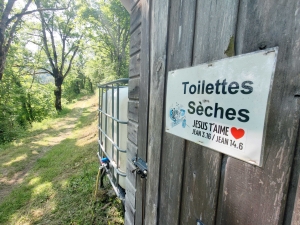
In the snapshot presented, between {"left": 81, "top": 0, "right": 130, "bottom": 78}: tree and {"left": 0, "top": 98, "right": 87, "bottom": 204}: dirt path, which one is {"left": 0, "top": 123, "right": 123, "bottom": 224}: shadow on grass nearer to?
{"left": 0, "top": 98, "right": 87, "bottom": 204}: dirt path

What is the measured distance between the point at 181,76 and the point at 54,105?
45.3 ft

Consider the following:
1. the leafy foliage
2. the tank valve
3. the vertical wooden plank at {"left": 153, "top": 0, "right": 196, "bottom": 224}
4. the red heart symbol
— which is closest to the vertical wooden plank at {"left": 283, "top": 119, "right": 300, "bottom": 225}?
the red heart symbol

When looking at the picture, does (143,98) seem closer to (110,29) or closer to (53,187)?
(53,187)

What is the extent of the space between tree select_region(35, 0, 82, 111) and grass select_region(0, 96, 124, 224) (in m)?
8.45

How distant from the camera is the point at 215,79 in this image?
2.00 feet

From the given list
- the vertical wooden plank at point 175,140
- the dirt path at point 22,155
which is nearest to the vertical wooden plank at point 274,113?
the vertical wooden plank at point 175,140

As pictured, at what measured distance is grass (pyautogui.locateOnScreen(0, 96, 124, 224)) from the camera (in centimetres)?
243

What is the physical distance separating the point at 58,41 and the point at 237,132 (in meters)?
15.4

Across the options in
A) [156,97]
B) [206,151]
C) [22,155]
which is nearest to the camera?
[206,151]

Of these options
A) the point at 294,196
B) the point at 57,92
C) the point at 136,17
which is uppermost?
the point at 136,17

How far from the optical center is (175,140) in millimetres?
850

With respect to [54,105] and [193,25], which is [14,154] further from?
[54,105]

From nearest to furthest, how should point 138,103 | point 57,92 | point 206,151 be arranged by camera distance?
point 206,151, point 138,103, point 57,92

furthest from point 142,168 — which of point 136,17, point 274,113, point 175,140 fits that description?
point 136,17
